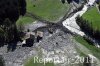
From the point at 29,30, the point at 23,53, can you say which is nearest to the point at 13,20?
the point at 29,30

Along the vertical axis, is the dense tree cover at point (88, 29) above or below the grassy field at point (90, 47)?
above

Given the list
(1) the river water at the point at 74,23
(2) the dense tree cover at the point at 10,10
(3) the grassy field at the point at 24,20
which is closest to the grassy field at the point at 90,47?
(1) the river water at the point at 74,23

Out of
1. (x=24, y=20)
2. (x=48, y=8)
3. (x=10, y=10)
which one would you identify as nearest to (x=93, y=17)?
(x=48, y=8)

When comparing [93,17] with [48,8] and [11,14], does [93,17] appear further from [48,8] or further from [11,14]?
[11,14]

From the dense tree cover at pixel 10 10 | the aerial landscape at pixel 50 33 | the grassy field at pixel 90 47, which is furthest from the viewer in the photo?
the dense tree cover at pixel 10 10

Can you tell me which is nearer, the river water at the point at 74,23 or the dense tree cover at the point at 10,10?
the river water at the point at 74,23

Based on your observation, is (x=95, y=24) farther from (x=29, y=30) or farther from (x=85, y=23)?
(x=29, y=30)

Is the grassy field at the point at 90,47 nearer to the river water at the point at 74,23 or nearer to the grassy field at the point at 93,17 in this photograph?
the river water at the point at 74,23

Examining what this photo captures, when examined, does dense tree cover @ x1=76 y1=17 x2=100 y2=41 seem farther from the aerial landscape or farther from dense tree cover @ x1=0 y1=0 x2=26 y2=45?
dense tree cover @ x1=0 y1=0 x2=26 y2=45

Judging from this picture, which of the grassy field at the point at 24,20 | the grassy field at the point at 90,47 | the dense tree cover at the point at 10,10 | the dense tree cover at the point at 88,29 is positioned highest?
the dense tree cover at the point at 10,10
